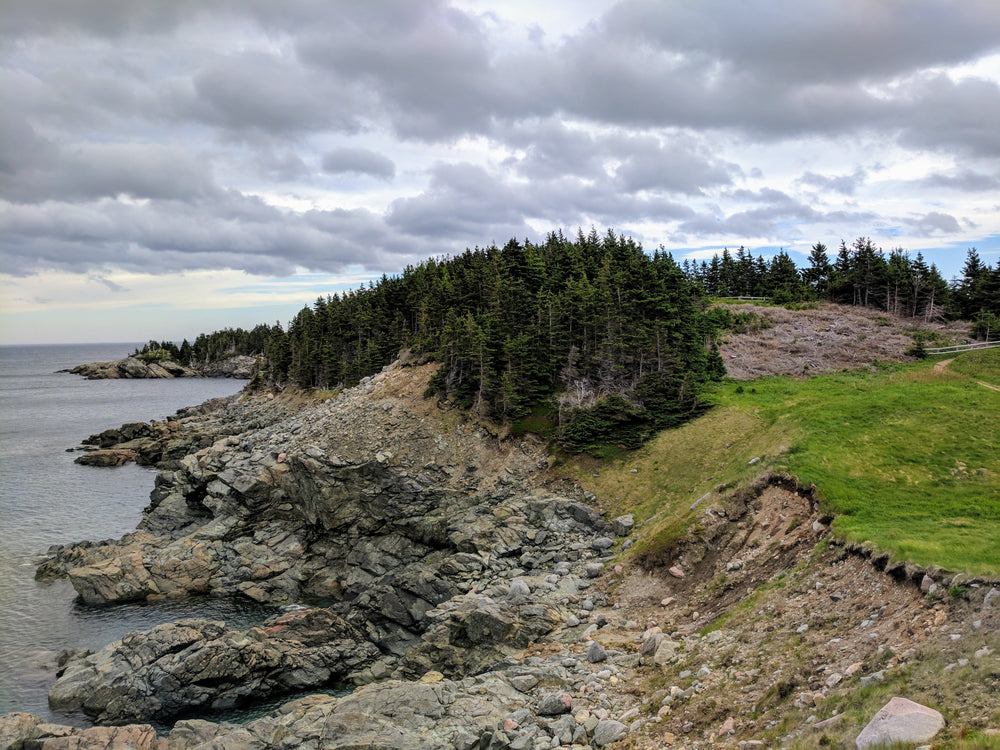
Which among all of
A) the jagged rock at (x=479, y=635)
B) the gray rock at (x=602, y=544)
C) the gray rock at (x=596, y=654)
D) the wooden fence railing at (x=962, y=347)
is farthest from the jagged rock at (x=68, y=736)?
the wooden fence railing at (x=962, y=347)

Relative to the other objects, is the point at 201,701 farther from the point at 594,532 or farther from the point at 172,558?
the point at 594,532

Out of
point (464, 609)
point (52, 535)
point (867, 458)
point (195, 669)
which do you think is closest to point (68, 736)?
point (195, 669)

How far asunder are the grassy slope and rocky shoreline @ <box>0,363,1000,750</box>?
1.64m

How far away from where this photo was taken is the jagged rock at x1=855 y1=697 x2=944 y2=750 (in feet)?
32.7

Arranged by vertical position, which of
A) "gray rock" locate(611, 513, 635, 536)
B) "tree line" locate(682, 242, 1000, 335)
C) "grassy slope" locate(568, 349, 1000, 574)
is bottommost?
"gray rock" locate(611, 513, 635, 536)

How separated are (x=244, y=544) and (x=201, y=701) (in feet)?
58.3

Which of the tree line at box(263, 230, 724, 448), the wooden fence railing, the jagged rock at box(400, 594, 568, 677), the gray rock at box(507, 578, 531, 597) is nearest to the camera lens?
the jagged rock at box(400, 594, 568, 677)

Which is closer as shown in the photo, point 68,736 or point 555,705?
point 555,705

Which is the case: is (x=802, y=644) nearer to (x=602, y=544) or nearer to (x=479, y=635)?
(x=479, y=635)

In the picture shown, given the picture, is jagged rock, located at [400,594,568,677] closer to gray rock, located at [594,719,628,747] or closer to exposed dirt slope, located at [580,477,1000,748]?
exposed dirt slope, located at [580,477,1000,748]

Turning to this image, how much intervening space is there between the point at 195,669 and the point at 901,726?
29.0m

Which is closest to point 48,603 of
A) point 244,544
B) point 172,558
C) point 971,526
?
point 172,558

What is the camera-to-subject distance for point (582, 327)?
52.8 m

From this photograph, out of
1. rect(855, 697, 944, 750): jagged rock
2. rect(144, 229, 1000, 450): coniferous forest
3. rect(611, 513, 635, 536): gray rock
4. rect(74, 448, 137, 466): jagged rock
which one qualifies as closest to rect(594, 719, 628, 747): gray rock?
rect(855, 697, 944, 750): jagged rock
